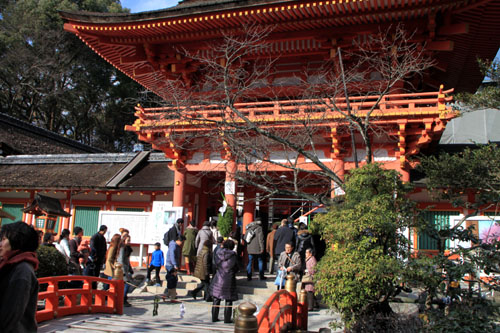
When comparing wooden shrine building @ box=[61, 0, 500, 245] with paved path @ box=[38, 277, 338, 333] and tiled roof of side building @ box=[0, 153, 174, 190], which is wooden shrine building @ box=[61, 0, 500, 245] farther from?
paved path @ box=[38, 277, 338, 333]

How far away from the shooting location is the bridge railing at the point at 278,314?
4.12 metres

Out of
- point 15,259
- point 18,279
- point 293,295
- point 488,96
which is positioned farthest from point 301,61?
point 18,279

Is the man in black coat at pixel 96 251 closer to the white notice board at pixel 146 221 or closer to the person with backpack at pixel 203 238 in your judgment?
the person with backpack at pixel 203 238

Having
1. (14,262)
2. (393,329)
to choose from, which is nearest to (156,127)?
(393,329)

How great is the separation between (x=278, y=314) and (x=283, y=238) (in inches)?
194

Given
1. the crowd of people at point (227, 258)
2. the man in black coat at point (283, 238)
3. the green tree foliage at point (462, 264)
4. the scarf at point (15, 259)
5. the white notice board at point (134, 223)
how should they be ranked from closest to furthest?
the scarf at point (15, 259) → the green tree foliage at point (462, 264) → the crowd of people at point (227, 258) → the man in black coat at point (283, 238) → the white notice board at point (134, 223)

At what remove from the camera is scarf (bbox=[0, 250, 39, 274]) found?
313 centimetres

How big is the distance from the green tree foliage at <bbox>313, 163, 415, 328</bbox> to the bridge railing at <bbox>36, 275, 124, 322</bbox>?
408 cm

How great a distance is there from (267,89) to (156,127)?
3.79 m

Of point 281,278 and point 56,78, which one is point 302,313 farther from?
point 56,78

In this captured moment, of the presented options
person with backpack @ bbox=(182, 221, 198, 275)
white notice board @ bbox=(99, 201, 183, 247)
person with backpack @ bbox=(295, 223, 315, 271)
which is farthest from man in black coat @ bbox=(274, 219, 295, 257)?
white notice board @ bbox=(99, 201, 183, 247)

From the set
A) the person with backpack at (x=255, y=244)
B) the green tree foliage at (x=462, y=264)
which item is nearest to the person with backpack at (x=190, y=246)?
the person with backpack at (x=255, y=244)

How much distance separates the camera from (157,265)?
34.9 ft

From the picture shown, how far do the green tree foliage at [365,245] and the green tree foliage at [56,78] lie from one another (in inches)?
947
